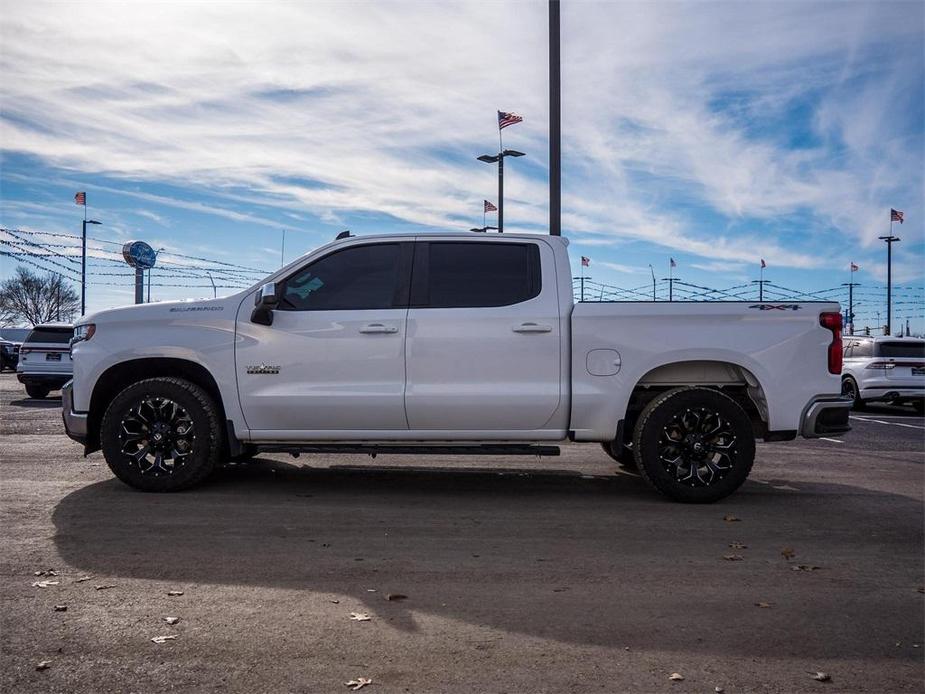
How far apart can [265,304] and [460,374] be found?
1649 millimetres

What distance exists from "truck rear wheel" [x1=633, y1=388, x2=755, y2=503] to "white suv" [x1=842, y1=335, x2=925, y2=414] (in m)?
12.0

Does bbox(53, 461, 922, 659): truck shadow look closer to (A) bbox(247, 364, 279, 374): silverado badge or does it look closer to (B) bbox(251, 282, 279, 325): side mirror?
(A) bbox(247, 364, 279, 374): silverado badge

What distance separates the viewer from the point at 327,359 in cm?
619

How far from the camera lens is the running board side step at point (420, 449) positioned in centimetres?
603

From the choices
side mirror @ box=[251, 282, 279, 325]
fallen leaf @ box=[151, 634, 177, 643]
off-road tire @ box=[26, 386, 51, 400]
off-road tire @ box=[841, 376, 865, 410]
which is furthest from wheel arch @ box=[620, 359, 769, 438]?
off-road tire @ box=[26, 386, 51, 400]

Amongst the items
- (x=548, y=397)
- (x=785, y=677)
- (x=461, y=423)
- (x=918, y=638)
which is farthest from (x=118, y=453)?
(x=918, y=638)

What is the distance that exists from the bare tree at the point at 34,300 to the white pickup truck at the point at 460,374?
6878 cm

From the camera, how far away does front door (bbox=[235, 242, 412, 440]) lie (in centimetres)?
614

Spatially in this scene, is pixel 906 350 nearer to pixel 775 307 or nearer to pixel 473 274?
pixel 775 307

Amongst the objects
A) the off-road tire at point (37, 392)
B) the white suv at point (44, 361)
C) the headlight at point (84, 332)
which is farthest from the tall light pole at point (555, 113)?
A: the off-road tire at point (37, 392)

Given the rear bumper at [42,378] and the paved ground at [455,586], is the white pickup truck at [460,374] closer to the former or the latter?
the paved ground at [455,586]

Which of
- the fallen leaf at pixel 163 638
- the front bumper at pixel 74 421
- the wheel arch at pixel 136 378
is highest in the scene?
the wheel arch at pixel 136 378

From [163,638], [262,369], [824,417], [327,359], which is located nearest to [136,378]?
[262,369]

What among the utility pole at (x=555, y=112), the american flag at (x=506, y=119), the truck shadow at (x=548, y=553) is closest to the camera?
the truck shadow at (x=548, y=553)
